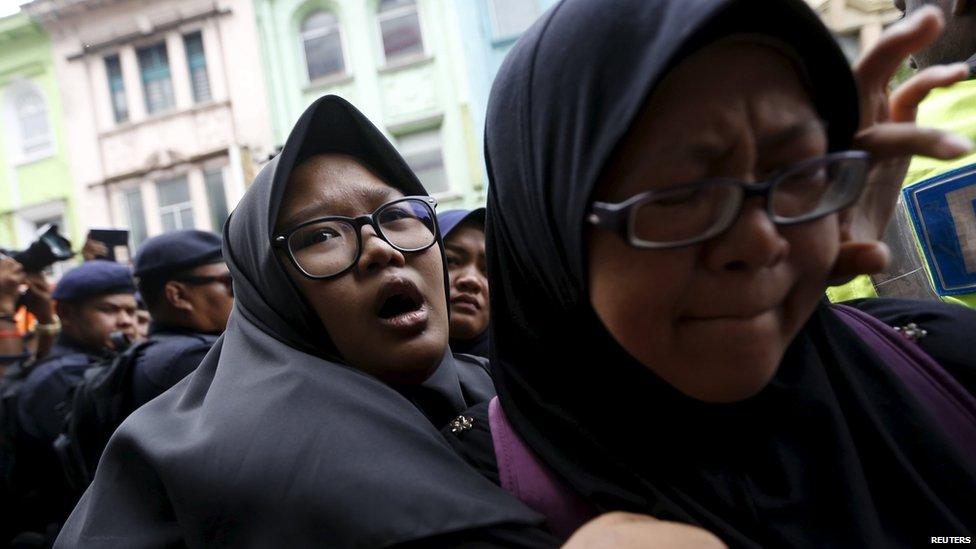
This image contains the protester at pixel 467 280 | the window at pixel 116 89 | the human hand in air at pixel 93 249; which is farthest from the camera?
the window at pixel 116 89

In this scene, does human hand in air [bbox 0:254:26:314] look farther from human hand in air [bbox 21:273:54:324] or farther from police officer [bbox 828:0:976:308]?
police officer [bbox 828:0:976:308]

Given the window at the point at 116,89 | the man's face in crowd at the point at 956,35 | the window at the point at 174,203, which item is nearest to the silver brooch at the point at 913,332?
the man's face in crowd at the point at 956,35

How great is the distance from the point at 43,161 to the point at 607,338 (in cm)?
1526

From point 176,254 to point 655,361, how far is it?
8.92 ft

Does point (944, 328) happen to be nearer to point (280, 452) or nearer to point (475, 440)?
point (475, 440)

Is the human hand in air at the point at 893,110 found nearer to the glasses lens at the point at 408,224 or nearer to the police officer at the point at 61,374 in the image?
the glasses lens at the point at 408,224

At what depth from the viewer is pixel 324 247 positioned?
1.60 metres

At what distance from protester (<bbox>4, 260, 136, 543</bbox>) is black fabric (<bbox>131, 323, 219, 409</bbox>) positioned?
1.87 ft

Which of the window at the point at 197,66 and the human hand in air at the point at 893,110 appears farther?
the window at the point at 197,66

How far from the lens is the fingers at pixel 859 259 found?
3.19 ft

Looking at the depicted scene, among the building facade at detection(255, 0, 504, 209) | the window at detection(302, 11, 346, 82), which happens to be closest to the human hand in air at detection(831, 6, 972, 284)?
the building facade at detection(255, 0, 504, 209)

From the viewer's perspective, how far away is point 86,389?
9.05 feet

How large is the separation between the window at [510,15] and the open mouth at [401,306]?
37.3 ft

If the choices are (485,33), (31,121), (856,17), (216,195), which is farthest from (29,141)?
(856,17)
